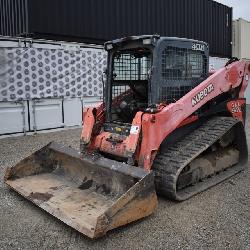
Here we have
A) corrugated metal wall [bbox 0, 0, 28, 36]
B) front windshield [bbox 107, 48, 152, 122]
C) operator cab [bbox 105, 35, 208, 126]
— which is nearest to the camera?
operator cab [bbox 105, 35, 208, 126]

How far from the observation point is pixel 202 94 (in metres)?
4.86

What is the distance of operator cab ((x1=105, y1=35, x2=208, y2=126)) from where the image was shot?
4523 mm

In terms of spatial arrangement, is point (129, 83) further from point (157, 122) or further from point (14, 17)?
point (14, 17)

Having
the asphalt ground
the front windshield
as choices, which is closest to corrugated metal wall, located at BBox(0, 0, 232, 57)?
the front windshield

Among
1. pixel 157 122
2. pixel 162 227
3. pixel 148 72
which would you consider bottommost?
pixel 162 227

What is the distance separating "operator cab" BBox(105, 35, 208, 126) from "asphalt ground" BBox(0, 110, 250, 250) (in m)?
1.36

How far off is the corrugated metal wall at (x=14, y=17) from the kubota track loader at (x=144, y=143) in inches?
207

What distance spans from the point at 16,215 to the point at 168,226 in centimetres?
176

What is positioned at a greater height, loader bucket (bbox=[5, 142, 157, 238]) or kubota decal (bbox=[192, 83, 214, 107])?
kubota decal (bbox=[192, 83, 214, 107])

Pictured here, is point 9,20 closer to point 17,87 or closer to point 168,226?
point 17,87

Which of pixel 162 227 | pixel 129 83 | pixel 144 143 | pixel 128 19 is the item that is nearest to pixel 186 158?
pixel 144 143

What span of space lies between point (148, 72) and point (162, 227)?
79.9 inches

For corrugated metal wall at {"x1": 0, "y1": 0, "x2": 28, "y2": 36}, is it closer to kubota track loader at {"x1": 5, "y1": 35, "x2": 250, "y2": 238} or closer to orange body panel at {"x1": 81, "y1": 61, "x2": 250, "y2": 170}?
kubota track loader at {"x1": 5, "y1": 35, "x2": 250, "y2": 238}

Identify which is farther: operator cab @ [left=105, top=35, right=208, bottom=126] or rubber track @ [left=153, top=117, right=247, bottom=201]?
operator cab @ [left=105, top=35, right=208, bottom=126]
